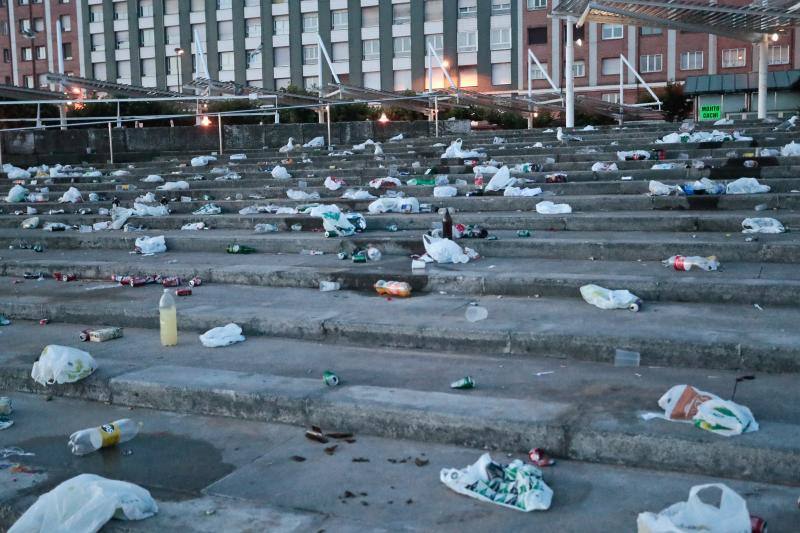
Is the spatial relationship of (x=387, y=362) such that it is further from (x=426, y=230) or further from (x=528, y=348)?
(x=426, y=230)

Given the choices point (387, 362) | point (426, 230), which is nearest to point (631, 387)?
point (387, 362)

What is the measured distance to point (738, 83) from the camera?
36.6 metres

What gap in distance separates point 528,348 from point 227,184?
974 cm

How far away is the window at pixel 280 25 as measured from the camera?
5644 cm

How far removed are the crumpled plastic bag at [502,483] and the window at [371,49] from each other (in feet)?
174

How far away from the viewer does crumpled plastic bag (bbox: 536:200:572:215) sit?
9812mm

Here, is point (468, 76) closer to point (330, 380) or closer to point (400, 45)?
point (400, 45)

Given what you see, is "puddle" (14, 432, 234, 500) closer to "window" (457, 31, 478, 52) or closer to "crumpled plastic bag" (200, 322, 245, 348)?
"crumpled plastic bag" (200, 322, 245, 348)

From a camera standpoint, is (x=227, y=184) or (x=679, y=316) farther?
(x=227, y=184)

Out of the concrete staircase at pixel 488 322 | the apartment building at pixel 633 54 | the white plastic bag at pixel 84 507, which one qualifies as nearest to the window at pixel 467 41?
the apartment building at pixel 633 54

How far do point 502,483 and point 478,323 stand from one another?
2416 millimetres

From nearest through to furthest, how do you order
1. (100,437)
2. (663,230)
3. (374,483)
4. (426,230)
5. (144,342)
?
(374,483), (100,437), (144,342), (663,230), (426,230)

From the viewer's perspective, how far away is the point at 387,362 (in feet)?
19.0

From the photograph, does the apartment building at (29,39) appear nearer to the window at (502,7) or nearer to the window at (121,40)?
the window at (121,40)
